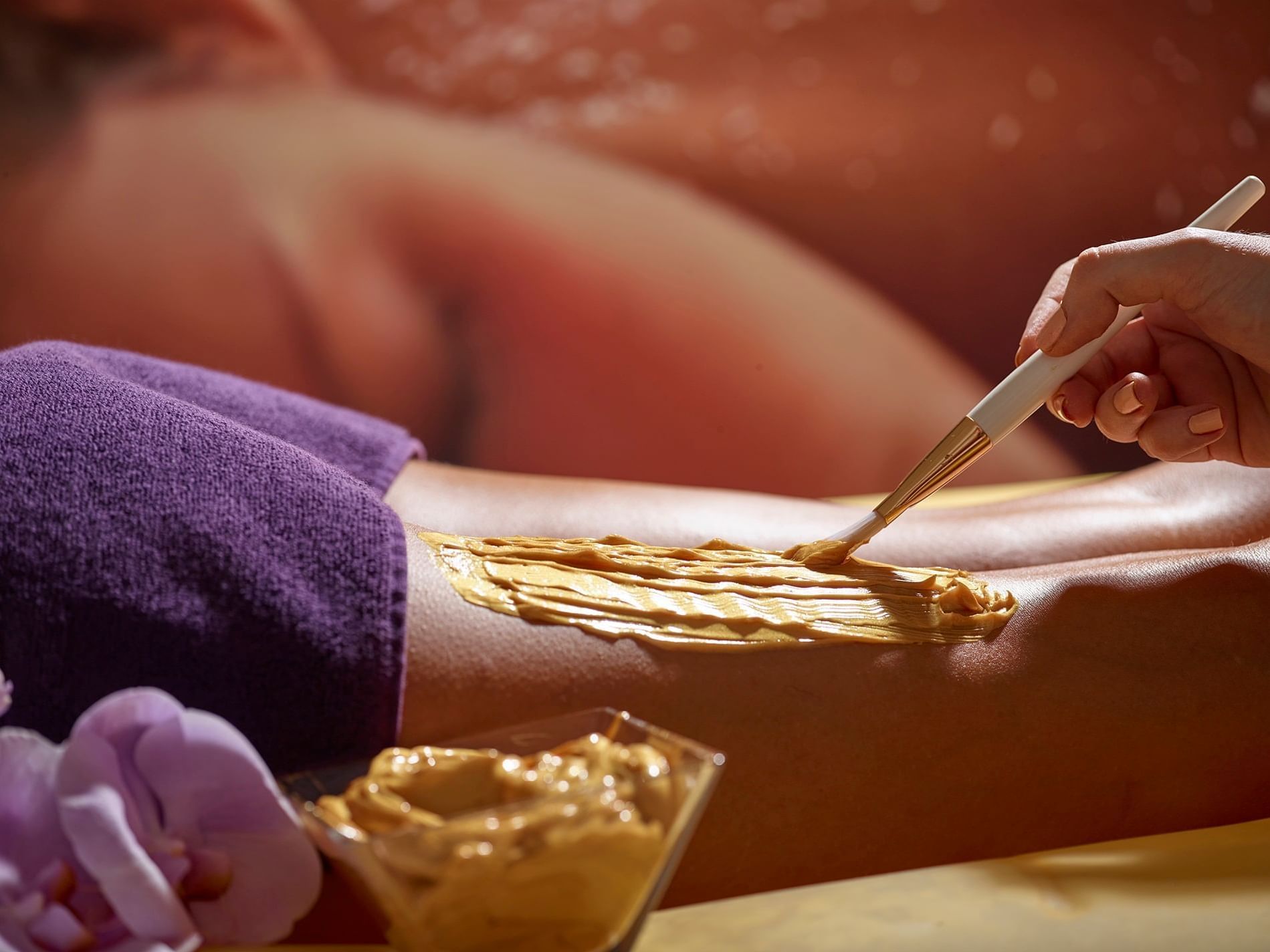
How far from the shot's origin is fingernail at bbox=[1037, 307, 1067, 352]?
724 mm

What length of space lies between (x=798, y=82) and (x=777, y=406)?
48 centimetres

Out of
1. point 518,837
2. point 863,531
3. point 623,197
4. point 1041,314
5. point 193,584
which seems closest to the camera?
point 518,837

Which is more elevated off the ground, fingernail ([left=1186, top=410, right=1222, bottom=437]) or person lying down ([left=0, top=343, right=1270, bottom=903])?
fingernail ([left=1186, top=410, right=1222, bottom=437])

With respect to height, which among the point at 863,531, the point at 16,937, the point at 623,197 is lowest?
the point at 16,937

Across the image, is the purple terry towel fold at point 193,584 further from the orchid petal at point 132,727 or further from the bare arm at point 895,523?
the bare arm at point 895,523

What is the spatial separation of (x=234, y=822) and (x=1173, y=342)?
0.74 m

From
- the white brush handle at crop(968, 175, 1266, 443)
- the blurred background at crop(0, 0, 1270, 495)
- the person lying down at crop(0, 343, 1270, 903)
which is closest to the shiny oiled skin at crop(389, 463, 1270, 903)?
the person lying down at crop(0, 343, 1270, 903)

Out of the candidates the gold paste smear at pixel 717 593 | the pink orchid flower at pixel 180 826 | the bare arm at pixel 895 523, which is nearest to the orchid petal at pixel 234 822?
the pink orchid flower at pixel 180 826

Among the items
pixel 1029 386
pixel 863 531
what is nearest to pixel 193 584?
pixel 863 531

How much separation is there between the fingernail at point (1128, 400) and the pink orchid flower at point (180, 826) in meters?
0.62

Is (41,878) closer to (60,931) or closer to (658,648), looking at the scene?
(60,931)

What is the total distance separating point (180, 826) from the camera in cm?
45

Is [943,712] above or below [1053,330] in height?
below

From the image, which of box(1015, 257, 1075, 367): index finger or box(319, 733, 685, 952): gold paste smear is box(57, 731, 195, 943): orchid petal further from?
box(1015, 257, 1075, 367): index finger
